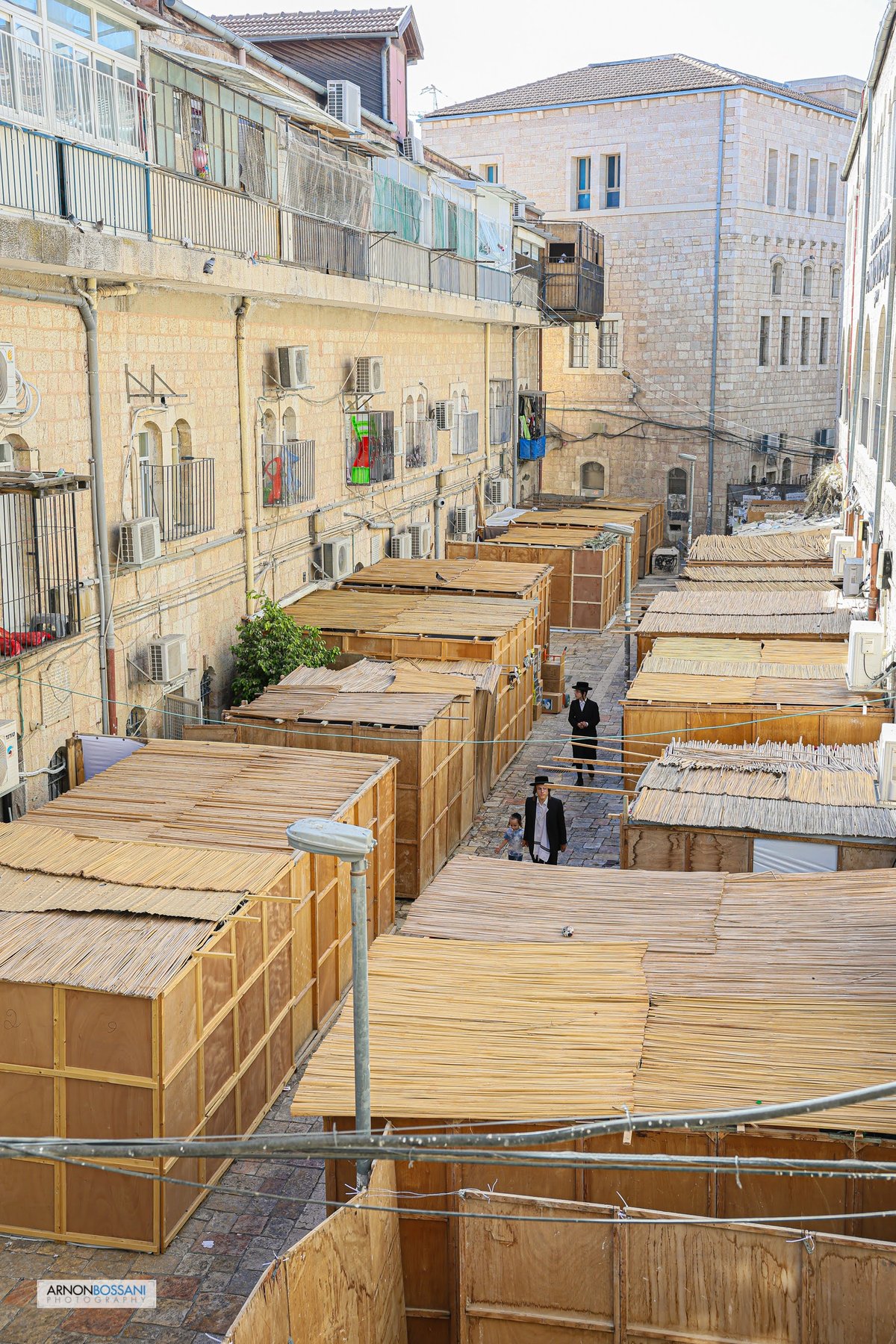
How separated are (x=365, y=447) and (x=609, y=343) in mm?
21815

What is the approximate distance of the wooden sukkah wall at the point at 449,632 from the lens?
63.2 ft

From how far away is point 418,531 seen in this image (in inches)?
1108

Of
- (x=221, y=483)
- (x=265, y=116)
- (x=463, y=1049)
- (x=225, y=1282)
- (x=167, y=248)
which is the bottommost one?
(x=225, y=1282)

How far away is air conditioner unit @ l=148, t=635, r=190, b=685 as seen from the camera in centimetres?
1608

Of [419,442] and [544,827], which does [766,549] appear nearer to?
[419,442]

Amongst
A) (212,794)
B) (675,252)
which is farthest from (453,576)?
(675,252)

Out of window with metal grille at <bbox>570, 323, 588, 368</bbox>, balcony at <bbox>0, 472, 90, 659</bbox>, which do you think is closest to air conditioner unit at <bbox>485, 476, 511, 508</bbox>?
window with metal grille at <bbox>570, 323, 588, 368</bbox>

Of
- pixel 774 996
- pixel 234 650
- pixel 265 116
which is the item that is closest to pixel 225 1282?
pixel 774 996

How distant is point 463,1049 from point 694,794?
18.4 feet

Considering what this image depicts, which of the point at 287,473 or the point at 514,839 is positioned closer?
the point at 514,839

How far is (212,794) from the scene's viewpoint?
12.9 m

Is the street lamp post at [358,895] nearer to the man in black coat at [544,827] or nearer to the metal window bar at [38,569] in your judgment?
the metal window bar at [38,569]

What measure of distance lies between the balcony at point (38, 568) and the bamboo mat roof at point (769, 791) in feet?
20.1

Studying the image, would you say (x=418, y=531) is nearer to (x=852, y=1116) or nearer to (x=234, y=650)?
(x=234, y=650)
